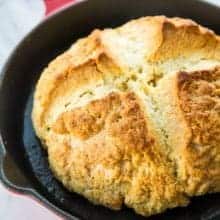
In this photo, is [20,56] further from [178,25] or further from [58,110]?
[178,25]

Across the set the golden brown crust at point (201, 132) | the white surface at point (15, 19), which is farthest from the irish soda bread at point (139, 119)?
the white surface at point (15, 19)

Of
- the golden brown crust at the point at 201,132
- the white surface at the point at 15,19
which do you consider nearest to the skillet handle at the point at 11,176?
the golden brown crust at the point at 201,132

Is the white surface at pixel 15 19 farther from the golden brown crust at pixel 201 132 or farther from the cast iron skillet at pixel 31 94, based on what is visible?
the golden brown crust at pixel 201 132

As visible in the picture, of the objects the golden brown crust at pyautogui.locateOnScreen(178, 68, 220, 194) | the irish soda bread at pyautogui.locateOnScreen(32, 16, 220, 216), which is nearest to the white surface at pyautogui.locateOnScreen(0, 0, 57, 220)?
the irish soda bread at pyautogui.locateOnScreen(32, 16, 220, 216)

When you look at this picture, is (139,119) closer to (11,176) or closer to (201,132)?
(201,132)

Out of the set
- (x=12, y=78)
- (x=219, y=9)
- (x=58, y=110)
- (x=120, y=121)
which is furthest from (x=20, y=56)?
(x=219, y=9)

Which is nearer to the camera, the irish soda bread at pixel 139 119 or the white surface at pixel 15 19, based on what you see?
the irish soda bread at pixel 139 119

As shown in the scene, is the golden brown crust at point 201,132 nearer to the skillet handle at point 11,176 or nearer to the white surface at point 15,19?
the skillet handle at point 11,176

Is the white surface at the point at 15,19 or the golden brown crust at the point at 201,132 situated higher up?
the golden brown crust at the point at 201,132

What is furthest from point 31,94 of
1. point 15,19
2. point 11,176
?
point 15,19
